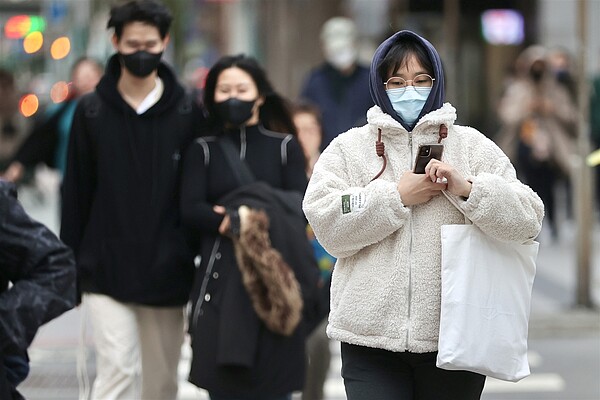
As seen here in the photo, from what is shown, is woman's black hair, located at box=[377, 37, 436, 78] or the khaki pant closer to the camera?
woman's black hair, located at box=[377, 37, 436, 78]

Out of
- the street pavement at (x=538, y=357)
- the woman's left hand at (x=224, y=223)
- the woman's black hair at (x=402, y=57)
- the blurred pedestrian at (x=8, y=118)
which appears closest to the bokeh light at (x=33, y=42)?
the blurred pedestrian at (x=8, y=118)

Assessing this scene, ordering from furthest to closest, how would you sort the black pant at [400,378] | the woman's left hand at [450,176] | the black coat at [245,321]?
1. the black coat at [245,321]
2. the black pant at [400,378]
3. the woman's left hand at [450,176]

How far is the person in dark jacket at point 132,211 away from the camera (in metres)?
6.13

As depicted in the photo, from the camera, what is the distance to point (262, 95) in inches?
245

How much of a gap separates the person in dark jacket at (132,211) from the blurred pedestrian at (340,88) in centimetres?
528

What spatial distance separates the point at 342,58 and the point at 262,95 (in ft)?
20.3

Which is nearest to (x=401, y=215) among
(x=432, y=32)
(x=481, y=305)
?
(x=481, y=305)

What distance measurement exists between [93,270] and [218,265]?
2.14ft

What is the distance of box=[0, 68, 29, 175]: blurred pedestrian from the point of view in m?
18.0

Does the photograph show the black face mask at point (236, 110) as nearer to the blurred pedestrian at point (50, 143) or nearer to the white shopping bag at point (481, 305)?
the white shopping bag at point (481, 305)

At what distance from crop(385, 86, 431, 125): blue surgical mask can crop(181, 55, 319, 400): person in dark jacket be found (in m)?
1.58

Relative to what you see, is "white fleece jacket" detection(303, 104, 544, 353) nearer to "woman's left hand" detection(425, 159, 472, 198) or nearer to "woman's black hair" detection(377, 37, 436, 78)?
"woman's left hand" detection(425, 159, 472, 198)

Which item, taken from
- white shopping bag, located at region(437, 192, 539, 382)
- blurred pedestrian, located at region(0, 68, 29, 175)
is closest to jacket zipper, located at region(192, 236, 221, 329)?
white shopping bag, located at region(437, 192, 539, 382)

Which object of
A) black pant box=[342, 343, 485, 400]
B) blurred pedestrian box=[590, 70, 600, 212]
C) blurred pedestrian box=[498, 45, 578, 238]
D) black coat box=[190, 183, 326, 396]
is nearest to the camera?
black pant box=[342, 343, 485, 400]
